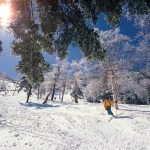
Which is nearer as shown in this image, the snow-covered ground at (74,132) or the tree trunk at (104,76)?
the snow-covered ground at (74,132)

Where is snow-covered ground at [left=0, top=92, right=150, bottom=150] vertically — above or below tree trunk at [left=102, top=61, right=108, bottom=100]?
below

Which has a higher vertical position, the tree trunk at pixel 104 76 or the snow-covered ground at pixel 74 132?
the tree trunk at pixel 104 76

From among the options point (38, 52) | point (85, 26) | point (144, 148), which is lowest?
point (144, 148)

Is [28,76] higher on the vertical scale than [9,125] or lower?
higher

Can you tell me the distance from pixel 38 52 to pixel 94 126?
499 inches

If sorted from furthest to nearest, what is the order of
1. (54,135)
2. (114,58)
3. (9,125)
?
(114,58) < (9,125) < (54,135)

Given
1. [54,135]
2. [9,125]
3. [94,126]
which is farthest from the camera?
[94,126]

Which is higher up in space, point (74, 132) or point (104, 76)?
point (104, 76)

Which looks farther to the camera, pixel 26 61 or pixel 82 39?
pixel 26 61

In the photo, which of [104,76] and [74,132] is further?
[104,76]

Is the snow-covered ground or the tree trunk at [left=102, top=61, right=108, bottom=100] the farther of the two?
the tree trunk at [left=102, top=61, right=108, bottom=100]

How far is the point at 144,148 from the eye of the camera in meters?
15.7

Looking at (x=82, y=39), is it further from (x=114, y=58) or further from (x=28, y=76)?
(x=114, y=58)

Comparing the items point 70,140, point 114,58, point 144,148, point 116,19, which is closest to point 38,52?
point 116,19
